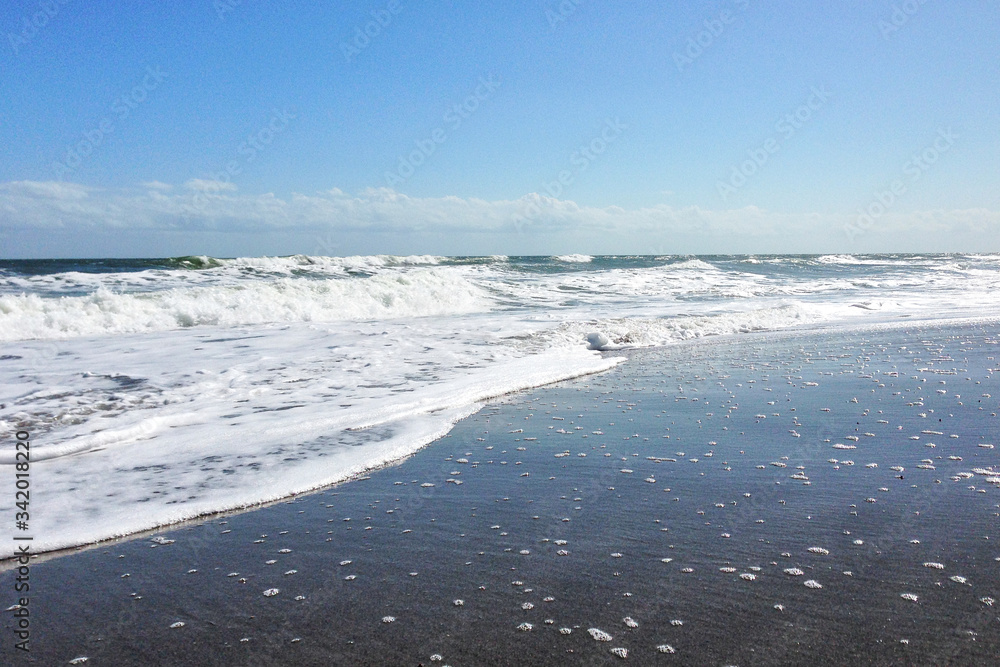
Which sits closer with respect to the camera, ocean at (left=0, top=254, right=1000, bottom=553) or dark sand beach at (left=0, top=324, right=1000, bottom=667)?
dark sand beach at (left=0, top=324, right=1000, bottom=667)

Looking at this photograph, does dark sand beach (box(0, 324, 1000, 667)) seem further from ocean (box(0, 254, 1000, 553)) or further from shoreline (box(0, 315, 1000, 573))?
ocean (box(0, 254, 1000, 553))

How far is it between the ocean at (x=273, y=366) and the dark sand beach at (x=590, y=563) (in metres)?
0.62

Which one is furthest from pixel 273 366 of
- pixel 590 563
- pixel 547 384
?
pixel 590 563

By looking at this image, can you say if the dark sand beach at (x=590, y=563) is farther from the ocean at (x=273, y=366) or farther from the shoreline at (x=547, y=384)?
the ocean at (x=273, y=366)

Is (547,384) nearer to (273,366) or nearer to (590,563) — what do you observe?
(273,366)

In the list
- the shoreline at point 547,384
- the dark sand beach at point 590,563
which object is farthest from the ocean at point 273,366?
the dark sand beach at point 590,563

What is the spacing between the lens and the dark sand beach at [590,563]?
2820 millimetres

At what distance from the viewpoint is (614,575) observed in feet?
11.3

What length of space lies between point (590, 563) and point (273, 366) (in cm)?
780

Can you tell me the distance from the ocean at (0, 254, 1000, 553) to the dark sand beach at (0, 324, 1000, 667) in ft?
2.04

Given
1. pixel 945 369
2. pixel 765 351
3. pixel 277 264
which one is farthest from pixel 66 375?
pixel 277 264

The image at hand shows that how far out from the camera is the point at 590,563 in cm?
358

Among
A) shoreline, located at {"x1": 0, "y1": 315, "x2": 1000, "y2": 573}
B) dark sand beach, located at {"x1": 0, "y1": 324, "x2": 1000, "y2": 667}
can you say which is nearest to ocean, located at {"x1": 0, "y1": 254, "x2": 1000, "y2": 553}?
shoreline, located at {"x1": 0, "y1": 315, "x2": 1000, "y2": 573}

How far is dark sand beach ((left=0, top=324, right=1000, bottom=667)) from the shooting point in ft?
9.25
